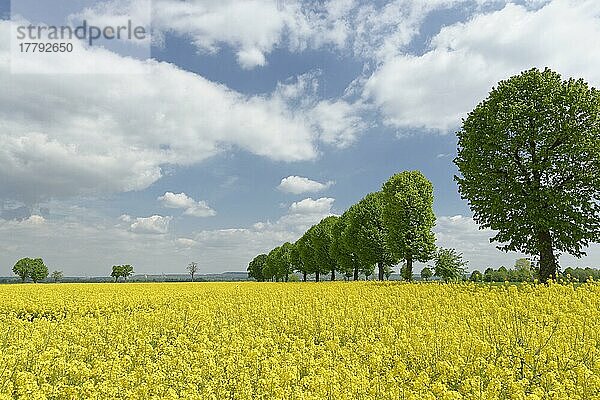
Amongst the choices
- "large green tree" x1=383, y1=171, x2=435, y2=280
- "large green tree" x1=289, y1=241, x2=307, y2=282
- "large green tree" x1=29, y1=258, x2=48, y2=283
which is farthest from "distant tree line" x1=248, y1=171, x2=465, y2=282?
"large green tree" x1=29, y1=258, x2=48, y2=283

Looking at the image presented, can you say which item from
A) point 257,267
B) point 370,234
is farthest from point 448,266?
point 257,267

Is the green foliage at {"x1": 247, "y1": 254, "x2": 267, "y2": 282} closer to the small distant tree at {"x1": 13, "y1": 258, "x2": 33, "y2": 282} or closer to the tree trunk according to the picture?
the small distant tree at {"x1": 13, "y1": 258, "x2": 33, "y2": 282}

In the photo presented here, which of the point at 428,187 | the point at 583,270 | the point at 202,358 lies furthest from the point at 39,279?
the point at 202,358

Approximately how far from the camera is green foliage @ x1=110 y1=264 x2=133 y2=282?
296 feet

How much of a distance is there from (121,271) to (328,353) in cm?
9049

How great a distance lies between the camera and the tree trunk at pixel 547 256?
22531mm

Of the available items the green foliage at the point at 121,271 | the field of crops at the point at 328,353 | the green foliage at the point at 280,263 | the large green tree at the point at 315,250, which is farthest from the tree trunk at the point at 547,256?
the green foliage at the point at 121,271

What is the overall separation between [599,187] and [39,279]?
92607 millimetres

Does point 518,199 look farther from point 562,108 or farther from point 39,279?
point 39,279

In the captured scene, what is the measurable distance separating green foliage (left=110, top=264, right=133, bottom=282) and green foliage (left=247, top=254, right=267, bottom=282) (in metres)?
26.5

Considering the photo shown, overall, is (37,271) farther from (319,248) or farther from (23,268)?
(319,248)

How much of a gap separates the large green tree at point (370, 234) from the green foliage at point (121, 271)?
199 ft

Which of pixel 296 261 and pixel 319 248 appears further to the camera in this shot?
pixel 296 261

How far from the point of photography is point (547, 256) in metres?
22.6
